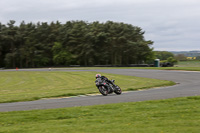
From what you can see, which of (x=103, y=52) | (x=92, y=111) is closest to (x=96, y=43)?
(x=103, y=52)

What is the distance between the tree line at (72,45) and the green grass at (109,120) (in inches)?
2589

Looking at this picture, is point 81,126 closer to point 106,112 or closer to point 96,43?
point 106,112

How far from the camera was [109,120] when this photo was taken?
7992 mm

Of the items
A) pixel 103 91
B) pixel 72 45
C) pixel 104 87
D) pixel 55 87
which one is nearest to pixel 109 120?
pixel 103 91

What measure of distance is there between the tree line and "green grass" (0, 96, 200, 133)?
2589 inches

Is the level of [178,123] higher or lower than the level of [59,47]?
lower

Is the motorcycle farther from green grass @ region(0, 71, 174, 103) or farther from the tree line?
the tree line

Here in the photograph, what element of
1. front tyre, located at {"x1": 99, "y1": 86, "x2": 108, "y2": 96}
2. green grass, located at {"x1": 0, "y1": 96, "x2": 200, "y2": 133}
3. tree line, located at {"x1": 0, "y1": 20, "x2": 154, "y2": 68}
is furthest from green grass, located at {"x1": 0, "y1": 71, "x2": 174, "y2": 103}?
tree line, located at {"x1": 0, "y1": 20, "x2": 154, "y2": 68}

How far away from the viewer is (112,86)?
1695cm

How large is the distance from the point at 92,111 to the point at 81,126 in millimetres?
2502

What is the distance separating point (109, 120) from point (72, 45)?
75.2 metres

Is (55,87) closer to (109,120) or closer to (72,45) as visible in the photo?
(109,120)

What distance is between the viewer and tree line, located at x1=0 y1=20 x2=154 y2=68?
7712 cm

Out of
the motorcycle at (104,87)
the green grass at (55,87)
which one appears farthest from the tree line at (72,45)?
the motorcycle at (104,87)
